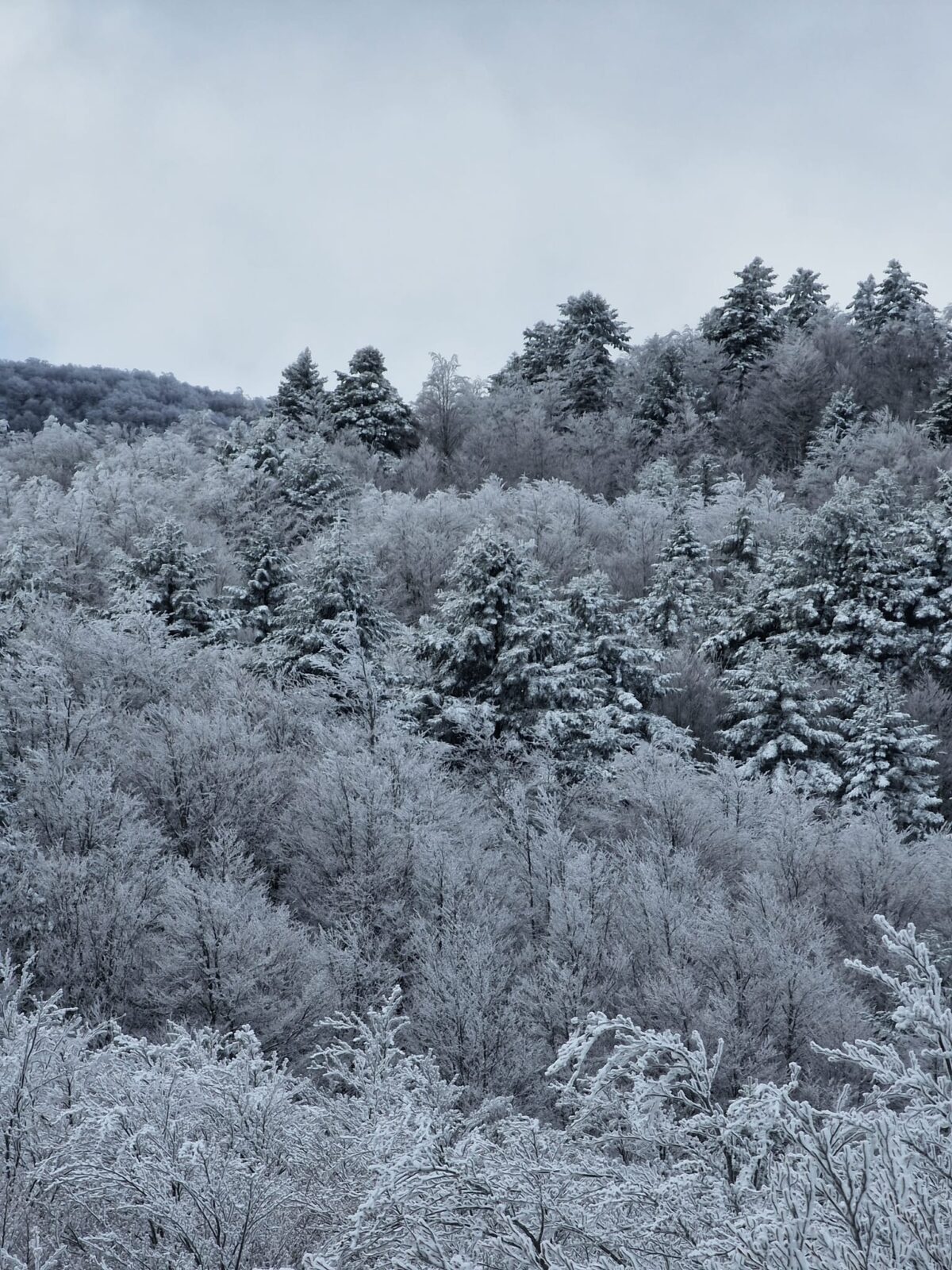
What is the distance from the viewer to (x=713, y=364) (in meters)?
55.8

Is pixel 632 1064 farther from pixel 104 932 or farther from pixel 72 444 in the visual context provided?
pixel 72 444

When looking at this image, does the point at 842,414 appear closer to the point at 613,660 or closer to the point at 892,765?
the point at 892,765

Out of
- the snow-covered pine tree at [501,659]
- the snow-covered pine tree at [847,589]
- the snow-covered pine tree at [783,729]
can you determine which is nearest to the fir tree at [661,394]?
the snow-covered pine tree at [847,589]

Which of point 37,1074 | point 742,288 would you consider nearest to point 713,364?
point 742,288

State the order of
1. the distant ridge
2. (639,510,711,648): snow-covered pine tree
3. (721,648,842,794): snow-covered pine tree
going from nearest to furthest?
1. (721,648,842,794): snow-covered pine tree
2. (639,510,711,648): snow-covered pine tree
3. the distant ridge

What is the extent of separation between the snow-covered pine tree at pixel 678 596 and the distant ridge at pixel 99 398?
Result: 135 ft

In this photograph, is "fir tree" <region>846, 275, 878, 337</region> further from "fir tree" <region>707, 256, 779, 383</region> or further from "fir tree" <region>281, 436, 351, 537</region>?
"fir tree" <region>281, 436, 351, 537</region>

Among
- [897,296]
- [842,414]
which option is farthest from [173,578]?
[897,296]

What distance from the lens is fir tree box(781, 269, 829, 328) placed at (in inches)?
2432

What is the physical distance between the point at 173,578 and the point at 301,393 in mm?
29589

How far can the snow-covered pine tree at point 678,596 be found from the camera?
103ft

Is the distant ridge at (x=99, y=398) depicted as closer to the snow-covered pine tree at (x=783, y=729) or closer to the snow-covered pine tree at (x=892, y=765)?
the snow-covered pine tree at (x=783, y=729)

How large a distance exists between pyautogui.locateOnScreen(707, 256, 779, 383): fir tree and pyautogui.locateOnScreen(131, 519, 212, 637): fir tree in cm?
4005

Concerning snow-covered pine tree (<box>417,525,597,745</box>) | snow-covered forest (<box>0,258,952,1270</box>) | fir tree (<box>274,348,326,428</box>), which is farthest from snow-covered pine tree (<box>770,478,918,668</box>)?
fir tree (<box>274,348,326,428</box>)
